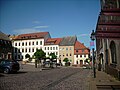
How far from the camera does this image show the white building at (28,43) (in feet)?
302

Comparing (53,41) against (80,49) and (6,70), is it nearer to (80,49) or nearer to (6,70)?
(80,49)

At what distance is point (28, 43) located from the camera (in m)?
95.3

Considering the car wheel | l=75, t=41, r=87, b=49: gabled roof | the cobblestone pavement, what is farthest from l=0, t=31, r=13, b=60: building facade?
the cobblestone pavement

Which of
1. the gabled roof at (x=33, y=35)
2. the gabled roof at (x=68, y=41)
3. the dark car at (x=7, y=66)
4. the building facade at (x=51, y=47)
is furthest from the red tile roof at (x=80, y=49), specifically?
the dark car at (x=7, y=66)

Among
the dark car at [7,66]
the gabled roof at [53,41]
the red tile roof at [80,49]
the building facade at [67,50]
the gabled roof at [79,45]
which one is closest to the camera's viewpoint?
the dark car at [7,66]

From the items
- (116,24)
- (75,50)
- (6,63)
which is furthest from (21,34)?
(116,24)

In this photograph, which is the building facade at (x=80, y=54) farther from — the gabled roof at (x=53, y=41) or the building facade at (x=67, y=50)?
the gabled roof at (x=53, y=41)

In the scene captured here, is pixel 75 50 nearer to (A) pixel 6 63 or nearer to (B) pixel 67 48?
(B) pixel 67 48

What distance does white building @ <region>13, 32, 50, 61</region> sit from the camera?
92000 mm

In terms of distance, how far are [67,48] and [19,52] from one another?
25533 mm

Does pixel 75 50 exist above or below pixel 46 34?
below

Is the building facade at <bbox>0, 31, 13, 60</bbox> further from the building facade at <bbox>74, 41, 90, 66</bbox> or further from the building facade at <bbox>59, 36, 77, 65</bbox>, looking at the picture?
the building facade at <bbox>74, 41, 90, 66</bbox>

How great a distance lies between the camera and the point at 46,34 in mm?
95062

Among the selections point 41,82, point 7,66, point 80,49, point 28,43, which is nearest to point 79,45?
point 80,49
